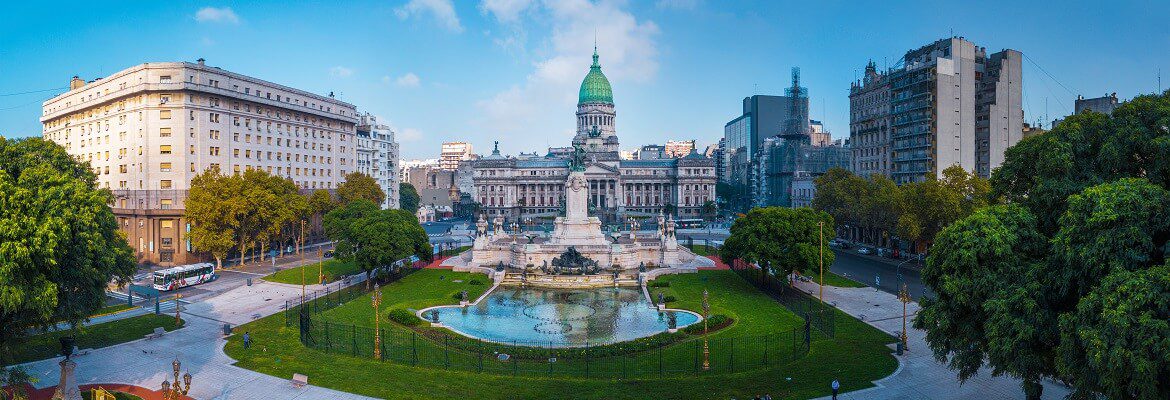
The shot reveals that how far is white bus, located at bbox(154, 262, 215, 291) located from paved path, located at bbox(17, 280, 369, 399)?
12.3 metres

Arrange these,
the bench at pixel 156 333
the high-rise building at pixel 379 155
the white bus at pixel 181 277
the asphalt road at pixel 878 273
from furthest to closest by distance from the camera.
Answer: the high-rise building at pixel 379 155 → the asphalt road at pixel 878 273 → the white bus at pixel 181 277 → the bench at pixel 156 333

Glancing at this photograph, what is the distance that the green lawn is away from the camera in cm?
2827

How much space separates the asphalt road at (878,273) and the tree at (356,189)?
60.0 meters

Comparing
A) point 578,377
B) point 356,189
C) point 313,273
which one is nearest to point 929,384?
point 578,377

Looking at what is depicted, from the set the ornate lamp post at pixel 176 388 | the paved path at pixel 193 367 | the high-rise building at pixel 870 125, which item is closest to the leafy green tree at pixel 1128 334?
the paved path at pixel 193 367

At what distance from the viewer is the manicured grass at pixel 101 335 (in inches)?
1328

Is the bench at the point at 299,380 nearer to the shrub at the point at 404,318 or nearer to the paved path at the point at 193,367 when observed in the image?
the paved path at the point at 193,367

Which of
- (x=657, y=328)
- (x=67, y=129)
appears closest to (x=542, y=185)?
Answer: (x=67, y=129)

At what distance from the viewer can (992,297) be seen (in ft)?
73.7

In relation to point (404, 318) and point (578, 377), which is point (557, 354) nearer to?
point (578, 377)

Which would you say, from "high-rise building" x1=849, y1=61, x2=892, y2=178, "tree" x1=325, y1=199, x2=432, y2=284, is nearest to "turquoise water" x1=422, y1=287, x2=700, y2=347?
"tree" x1=325, y1=199, x2=432, y2=284

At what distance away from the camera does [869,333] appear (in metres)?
39.0

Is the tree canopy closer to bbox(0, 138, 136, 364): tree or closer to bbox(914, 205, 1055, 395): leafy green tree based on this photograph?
bbox(914, 205, 1055, 395): leafy green tree

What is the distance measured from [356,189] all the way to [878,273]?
6782cm
